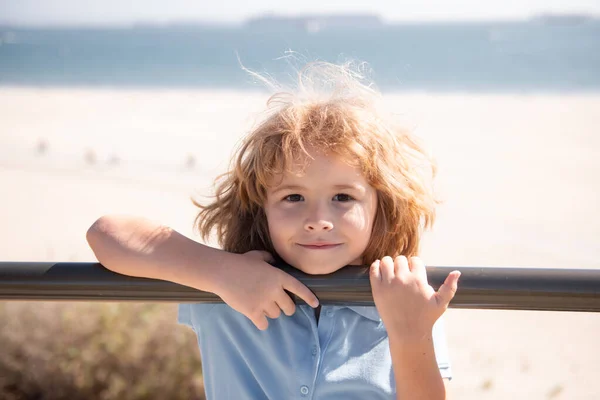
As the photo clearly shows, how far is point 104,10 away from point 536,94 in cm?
4441

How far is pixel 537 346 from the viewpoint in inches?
235

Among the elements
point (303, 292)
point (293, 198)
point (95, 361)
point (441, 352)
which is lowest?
point (303, 292)

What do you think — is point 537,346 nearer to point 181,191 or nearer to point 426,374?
point 426,374

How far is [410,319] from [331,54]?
30.4 meters

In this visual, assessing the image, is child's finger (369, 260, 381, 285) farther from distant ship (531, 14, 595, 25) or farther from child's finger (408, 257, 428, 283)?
distant ship (531, 14, 595, 25)

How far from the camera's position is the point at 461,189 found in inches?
Result: 422

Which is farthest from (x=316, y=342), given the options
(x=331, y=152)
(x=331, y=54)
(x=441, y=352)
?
(x=331, y=54)

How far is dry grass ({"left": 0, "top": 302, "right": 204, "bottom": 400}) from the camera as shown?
11.9 feet

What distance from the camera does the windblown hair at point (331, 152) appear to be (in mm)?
1668

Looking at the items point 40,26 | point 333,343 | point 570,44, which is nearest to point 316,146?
point 333,343

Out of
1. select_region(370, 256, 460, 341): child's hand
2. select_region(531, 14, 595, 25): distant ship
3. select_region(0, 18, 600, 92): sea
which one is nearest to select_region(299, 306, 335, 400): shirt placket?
select_region(370, 256, 460, 341): child's hand

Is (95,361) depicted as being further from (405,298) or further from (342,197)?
(405,298)

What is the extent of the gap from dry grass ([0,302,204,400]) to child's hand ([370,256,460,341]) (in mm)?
2423

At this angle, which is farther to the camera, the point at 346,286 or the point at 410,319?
the point at 410,319
